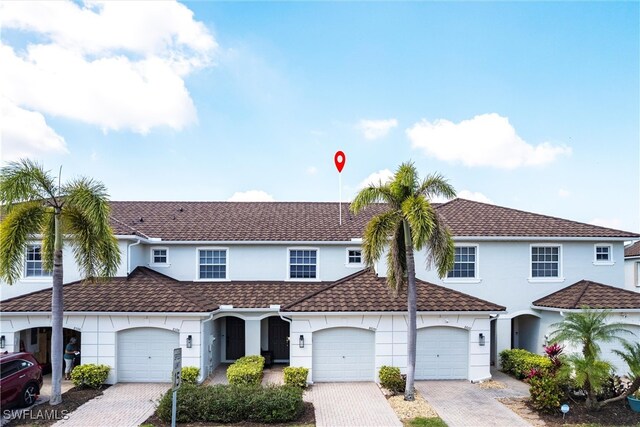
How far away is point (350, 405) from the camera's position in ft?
44.1

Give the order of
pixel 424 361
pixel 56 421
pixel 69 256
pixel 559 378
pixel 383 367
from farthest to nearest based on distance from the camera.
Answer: pixel 69 256 → pixel 424 361 → pixel 383 367 → pixel 559 378 → pixel 56 421

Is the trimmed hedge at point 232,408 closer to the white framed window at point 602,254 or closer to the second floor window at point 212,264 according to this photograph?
the second floor window at point 212,264

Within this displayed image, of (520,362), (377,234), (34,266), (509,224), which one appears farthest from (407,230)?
(34,266)

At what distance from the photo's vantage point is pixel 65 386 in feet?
50.9

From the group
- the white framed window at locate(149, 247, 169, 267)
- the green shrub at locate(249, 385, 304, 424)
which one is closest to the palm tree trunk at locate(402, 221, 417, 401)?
the green shrub at locate(249, 385, 304, 424)

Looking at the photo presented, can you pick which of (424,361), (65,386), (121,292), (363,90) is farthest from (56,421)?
(363,90)

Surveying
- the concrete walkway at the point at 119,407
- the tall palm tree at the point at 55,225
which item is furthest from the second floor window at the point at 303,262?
the tall palm tree at the point at 55,225

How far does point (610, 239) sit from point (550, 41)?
941 centimetres

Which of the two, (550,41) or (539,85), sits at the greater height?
(550,41)

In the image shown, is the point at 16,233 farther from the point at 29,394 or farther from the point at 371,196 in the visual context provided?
the point at 371,196

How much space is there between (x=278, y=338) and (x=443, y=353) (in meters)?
7.81

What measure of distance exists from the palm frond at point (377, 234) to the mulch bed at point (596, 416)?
Result: 6.48 metres

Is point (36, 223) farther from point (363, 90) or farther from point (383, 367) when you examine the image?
point (363, 90)

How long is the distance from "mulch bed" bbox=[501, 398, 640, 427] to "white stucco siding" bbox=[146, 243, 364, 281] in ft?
31.8
